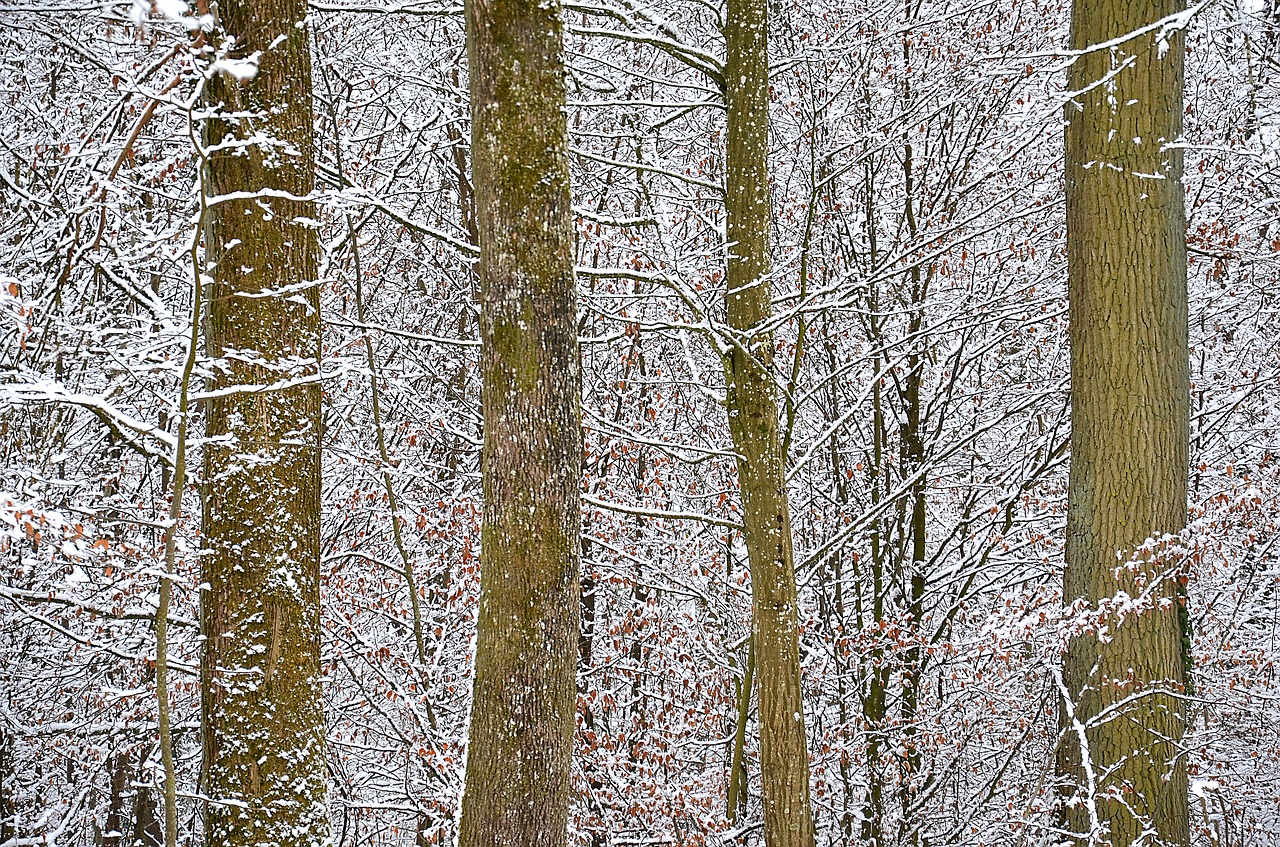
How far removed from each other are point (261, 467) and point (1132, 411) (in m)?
4.45

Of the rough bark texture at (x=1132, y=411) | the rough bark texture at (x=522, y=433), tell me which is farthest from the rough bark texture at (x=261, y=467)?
the rough bark texture at (x=1132, y=411)

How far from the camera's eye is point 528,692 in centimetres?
367

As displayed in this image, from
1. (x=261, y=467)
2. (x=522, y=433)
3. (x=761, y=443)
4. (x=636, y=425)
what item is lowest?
(x=261, y=467)

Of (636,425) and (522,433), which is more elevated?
(636,425)

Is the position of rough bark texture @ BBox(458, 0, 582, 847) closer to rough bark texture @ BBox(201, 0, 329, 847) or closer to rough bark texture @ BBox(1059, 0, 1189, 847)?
rough bark texture @ BBox(201, 0, 329, 847)

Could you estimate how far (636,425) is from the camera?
8.53m

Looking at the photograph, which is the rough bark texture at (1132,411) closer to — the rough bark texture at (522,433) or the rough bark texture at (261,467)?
the rough bark texture at (522,433)

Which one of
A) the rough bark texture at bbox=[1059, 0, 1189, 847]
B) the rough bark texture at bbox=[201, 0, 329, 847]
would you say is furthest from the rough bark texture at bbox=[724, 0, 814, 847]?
the rough bark texture at bbox=[201, 0, 329, 847]

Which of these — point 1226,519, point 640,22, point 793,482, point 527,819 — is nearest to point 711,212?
point 640,22

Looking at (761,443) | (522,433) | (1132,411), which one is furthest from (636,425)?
(522,433)

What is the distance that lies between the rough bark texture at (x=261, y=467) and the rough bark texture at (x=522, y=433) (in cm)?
75

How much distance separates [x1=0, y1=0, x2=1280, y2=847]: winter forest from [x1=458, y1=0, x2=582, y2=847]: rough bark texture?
2 centimetres

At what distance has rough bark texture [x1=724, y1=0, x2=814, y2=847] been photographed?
226 inches

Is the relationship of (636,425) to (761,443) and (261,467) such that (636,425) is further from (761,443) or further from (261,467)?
(261,467)
